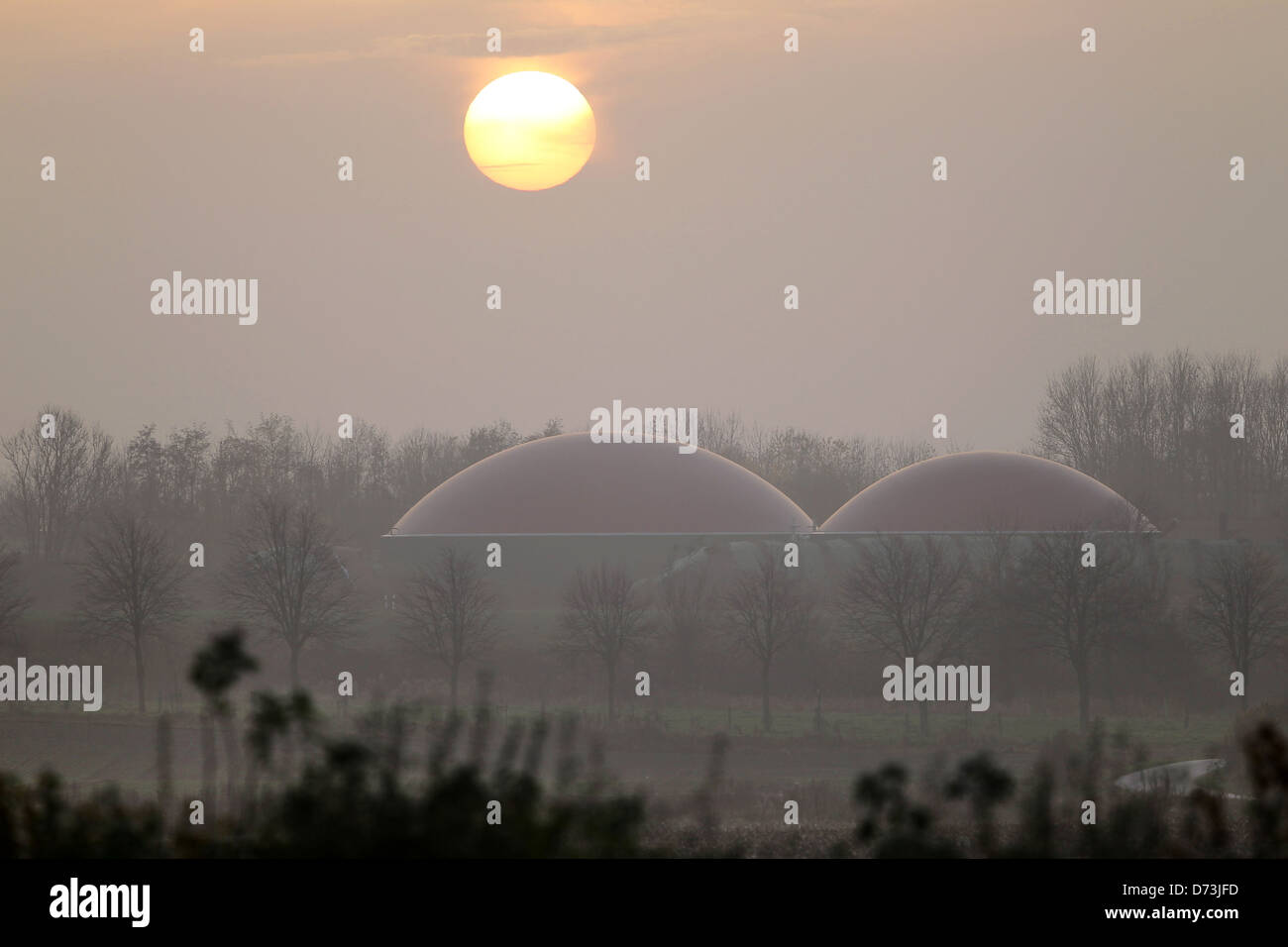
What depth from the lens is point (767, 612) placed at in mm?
39031

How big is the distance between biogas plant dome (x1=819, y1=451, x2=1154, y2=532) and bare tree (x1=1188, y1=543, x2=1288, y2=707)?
3.82 metres

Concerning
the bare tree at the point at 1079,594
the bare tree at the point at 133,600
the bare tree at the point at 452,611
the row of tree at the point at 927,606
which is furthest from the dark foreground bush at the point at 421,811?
the bare tree at the point at 133,600

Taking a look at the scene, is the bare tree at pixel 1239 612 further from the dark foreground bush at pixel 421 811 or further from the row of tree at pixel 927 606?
the dark foreground bush at pixel 421 811

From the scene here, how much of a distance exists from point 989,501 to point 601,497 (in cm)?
1263

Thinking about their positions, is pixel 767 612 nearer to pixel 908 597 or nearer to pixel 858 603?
pixel 858 603

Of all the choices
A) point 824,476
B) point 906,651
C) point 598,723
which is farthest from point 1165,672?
point 824,476

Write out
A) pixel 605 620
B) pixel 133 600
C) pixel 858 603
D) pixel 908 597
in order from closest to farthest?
pixel 908 597 → pixel 605 620 → pixel 858 603 → pixel 133 600

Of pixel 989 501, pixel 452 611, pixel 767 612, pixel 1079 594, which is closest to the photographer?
pixel 1079 594

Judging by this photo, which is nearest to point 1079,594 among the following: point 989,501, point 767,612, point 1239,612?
point 1239,612

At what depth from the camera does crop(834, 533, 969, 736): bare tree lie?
37562mm

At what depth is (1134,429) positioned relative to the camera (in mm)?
85938

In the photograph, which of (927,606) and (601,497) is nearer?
(927,606)
